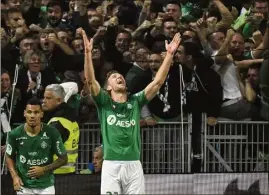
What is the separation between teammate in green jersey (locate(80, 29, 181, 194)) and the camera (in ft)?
32.3

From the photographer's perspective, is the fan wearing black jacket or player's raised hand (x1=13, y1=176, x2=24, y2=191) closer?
player's raised hand (x1=13, y1=176, x2=24, y2=191)

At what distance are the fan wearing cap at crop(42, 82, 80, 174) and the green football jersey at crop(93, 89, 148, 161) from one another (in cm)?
184

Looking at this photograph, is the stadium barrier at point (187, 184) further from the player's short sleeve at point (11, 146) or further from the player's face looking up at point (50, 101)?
the player's short sleeve at point (11, 146)

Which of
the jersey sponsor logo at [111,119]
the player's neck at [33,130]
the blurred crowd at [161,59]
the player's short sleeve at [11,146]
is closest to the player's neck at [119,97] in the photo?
the jersey sponsor logo at [111,119]

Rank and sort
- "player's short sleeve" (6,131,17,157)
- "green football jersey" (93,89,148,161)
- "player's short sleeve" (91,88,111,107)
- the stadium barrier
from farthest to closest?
the stadium barrier → "player's short sleeve" (6,131,17,157) → "player's short sleeve" (91,88,111,107) → "green football jersey" (93,89,148,161)

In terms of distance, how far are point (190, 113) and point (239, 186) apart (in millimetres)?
1437

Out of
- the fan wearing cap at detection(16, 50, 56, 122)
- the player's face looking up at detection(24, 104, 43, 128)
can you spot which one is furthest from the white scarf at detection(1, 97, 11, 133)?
the player's face looking up at detection(24, 104, 43, 128)

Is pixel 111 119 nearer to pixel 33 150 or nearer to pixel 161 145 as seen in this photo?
pixel 33 150

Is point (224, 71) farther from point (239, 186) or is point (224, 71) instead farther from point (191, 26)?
point (239, 186)

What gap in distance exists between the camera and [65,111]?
39.2 feet

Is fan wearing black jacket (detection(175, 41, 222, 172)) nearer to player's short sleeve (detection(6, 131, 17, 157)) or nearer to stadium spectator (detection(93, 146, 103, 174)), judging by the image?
stadium spectator (detection(93, 146, 103, 174))

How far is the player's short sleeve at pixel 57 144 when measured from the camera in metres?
10.7

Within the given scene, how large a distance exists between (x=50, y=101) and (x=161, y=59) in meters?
1.82

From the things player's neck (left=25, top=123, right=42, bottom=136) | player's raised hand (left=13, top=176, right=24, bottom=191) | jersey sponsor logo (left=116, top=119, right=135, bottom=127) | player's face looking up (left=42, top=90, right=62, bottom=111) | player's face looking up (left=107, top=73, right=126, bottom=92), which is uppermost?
player's face looking up (left=107, top=73, right=126, bottom=92)
